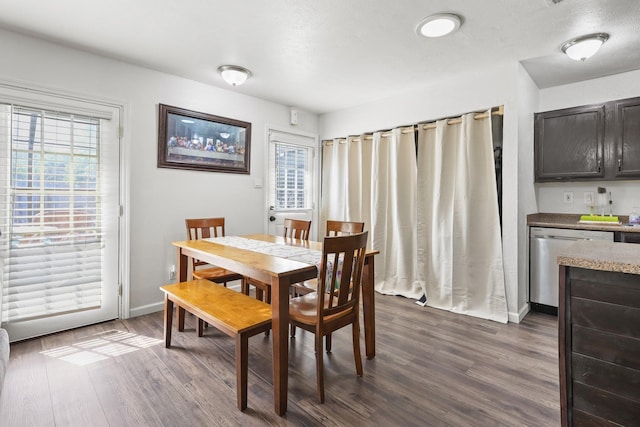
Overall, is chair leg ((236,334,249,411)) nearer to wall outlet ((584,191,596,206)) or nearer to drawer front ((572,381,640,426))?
drawer front ((572,381,640,426))

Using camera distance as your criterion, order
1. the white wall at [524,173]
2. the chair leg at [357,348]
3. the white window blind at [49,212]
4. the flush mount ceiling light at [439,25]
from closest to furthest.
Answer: the chair leg at [357,348] < the flush mount ceiling light at [439,25] < the white window blind at [49,212] < the white wall at [524,173]

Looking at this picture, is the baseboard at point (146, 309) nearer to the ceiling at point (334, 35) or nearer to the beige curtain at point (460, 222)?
the ceiling at point (334, 35)

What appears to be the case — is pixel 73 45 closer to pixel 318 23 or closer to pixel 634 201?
pixel 318 23

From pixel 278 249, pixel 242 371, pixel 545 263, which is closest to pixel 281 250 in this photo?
pixel 278 249

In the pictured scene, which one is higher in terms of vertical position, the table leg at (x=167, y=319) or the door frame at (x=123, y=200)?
the door frame at (x=123, y=200)

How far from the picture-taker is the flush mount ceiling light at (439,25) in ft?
6.97

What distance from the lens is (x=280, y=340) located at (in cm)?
168

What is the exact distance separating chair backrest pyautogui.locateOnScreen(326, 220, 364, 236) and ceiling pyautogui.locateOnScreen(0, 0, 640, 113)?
1.49m

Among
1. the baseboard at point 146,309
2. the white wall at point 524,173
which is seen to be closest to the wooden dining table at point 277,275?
the baseboard at point 146,309

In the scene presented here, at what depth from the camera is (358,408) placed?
1702 millimetres

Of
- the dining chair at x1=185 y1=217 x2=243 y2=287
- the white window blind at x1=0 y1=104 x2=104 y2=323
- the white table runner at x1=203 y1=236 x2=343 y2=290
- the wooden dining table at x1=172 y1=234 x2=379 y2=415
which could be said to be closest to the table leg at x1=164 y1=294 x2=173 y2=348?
the wooden dining table at x1=172 y1=234 x2=379 y2=415

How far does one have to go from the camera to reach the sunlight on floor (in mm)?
2232

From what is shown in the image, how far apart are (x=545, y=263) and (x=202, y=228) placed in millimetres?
3432

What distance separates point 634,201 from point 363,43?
10.1 ft
